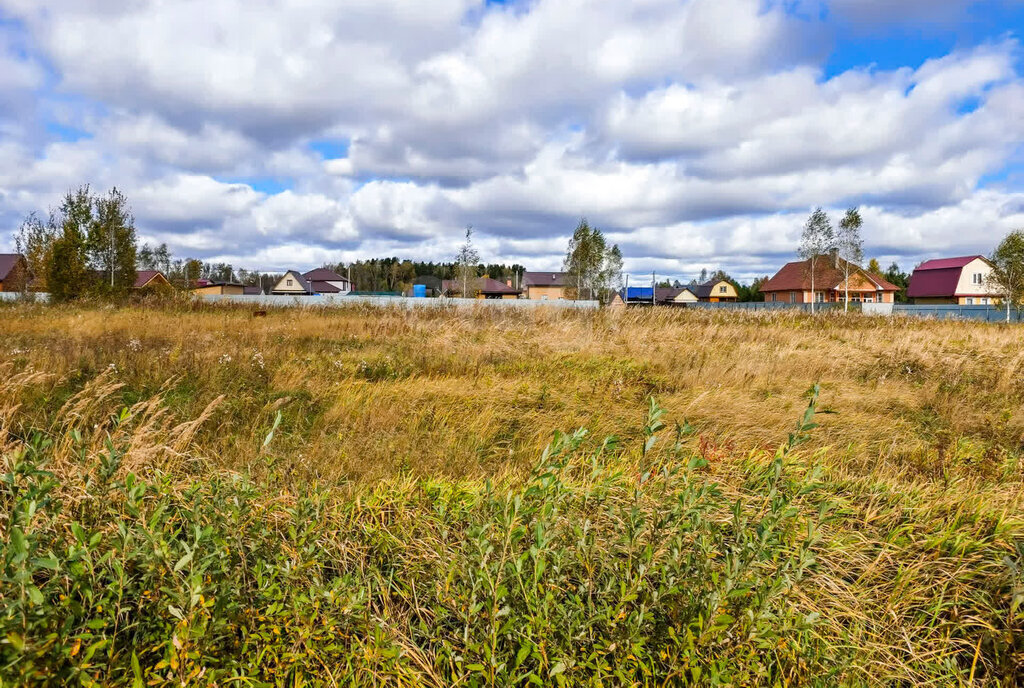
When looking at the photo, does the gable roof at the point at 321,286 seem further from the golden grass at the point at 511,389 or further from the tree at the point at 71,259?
the golden grass at the point at 511,389

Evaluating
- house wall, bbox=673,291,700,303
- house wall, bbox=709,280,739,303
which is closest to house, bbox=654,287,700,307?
house wall, bbox=673,291,700,303

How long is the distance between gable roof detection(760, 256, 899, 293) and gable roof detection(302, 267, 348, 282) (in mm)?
52873

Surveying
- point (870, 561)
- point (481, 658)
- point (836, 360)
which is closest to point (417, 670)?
point (481, 658)

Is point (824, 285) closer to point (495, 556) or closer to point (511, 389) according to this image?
point (511, 389)

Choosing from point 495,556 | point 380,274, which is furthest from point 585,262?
point 380,274

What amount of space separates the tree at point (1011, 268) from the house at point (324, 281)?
62836 millimetres

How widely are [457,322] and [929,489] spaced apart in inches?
375

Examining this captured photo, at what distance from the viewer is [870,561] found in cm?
269

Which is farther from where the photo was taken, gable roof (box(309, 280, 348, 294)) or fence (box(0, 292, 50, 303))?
gable roof (box(309, 280, 348, 294))

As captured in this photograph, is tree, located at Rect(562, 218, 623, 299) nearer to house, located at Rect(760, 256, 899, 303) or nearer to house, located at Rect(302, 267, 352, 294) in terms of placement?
house, located at Rect(760, 256, 899, 303)

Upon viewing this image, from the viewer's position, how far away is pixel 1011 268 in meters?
29.3

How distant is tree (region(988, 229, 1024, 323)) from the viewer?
2886cm

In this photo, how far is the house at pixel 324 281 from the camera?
235ft

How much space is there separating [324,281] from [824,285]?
57652 millimetres
